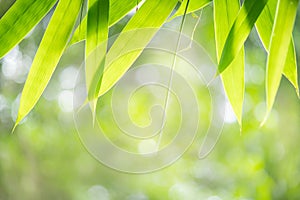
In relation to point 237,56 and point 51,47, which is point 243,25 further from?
point 51,47

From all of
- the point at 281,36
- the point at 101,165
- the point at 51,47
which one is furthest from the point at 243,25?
the point at 101,165

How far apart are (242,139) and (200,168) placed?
0.27 metres

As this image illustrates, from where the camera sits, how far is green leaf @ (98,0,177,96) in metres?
0.49

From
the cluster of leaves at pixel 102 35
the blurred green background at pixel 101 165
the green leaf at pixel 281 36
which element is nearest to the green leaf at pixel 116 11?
the cluster of leaves at pixel 102 35

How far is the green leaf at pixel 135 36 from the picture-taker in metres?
0.49

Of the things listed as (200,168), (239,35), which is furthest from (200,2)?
(200,168)

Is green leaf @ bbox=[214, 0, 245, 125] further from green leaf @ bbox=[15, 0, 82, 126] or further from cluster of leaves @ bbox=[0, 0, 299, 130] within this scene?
green leaf @ bbox=[15, 0, 82, 126]

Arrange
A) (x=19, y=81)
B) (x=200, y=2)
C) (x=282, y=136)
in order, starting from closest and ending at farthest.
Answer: (x=200, y=2) < (x=282, y=136) < (x=19, y=81)

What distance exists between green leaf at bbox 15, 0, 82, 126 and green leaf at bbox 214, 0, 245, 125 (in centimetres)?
13

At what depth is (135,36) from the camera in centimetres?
50

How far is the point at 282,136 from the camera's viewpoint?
258 centimetres

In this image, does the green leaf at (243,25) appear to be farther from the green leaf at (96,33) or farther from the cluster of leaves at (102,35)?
the green leaf at (96,33)

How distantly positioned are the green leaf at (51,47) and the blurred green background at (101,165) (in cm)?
207

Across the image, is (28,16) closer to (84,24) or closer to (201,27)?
(84,24)
